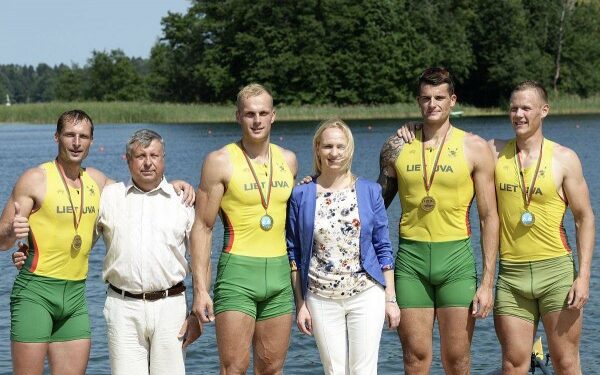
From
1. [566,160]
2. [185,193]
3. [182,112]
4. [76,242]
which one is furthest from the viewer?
[182,112]

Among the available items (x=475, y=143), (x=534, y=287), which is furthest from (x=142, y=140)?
(x=534, y=287)

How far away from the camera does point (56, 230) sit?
250 inches

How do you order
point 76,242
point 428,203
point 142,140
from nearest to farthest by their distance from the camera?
point 142,140 → point 76,242 → point 428,203

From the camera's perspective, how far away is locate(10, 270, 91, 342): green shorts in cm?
629

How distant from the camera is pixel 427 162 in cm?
670

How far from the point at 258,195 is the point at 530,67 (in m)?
78.1

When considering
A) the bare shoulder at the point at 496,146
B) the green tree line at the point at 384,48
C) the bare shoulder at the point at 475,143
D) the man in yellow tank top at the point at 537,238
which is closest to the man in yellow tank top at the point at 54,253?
the bare shoulder at the point at 475,143

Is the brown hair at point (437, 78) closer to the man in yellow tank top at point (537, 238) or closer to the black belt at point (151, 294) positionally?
the man in yellow tank top at point (537, 238)

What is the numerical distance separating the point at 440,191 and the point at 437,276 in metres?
0.59

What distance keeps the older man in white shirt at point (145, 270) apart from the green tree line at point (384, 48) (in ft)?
242

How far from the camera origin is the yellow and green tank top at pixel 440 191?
262 inches

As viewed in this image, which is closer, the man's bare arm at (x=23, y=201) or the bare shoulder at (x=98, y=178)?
the man's bare arm at (x=23, y=201)

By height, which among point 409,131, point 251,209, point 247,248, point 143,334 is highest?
point 409,131

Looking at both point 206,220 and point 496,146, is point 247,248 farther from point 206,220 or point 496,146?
point 496,146
